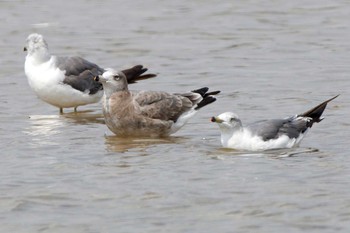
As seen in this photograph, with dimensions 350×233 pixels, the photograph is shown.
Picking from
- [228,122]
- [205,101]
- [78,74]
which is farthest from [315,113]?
[78,74]

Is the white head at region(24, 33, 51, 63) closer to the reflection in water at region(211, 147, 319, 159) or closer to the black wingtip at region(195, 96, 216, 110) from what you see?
the black wingtip at region(195, 96, 216, 110)

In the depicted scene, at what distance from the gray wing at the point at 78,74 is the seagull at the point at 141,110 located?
4.47ft

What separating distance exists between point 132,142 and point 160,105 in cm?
65

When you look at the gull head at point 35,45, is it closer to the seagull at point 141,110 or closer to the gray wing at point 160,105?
the seagull at point 141,110

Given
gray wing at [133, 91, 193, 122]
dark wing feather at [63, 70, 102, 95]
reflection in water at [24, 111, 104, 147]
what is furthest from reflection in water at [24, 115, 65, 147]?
gray wing at [133, 91, 193, 122]

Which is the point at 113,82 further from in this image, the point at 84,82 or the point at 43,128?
the point at 84,82

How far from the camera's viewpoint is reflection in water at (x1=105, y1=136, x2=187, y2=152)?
12.0m

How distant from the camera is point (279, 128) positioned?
38.5ft

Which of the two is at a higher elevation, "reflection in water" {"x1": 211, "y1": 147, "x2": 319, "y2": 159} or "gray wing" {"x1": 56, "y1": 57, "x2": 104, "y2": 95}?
"gray wing" {"x1": 56, "y1": 57, "x2": 104, "y2": 95}

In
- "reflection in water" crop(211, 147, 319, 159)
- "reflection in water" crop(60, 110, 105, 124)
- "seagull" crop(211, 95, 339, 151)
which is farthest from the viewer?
"reflection in water" crop(60, 110, 105, 124)

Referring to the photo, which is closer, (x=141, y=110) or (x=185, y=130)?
→ (x=141, y=110)

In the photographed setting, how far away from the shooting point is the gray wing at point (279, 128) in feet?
38.0

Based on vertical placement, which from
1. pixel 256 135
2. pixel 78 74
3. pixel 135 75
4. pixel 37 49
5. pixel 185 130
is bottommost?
pixel 185 130

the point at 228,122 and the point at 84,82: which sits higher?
the point at 84,82
